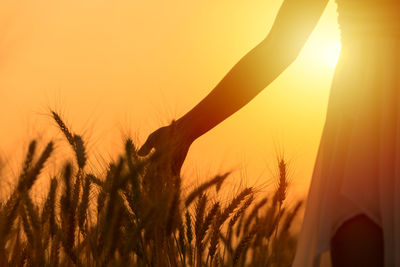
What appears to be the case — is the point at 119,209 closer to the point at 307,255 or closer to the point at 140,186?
the point at 140,186

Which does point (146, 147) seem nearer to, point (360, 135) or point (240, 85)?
point (240, 85)

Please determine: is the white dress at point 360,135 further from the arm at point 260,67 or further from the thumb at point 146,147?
the thumb at point 146,147

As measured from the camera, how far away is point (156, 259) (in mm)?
1323

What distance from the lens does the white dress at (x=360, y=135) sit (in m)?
1.05

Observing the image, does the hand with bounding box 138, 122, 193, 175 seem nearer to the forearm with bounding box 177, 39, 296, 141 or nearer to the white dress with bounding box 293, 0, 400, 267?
the forearm with bounding box 177, 39, 296, 141

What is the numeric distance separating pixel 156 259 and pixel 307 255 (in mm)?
315

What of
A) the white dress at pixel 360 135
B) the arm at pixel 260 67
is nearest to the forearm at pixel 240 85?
the arm at pixel 260 67

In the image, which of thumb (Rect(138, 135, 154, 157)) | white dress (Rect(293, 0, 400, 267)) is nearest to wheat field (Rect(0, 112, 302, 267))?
thumb (Rect(138, 135, 154, 157))

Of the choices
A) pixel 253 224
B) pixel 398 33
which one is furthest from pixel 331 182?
pixel 253 224

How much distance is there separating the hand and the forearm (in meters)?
0.02

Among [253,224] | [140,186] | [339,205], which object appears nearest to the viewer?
[339,205]

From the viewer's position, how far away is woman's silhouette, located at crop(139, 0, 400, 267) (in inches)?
40.2

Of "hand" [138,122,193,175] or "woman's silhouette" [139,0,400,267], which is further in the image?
"hand" [138,122,193,175]

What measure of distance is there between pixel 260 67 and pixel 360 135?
26 centimetres
